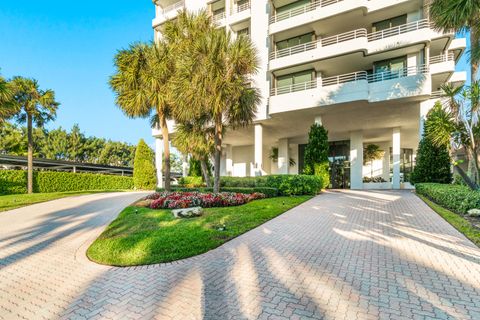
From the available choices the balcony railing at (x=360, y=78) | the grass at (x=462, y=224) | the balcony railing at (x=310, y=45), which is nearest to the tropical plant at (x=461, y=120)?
the grass at (x=462, y=224)

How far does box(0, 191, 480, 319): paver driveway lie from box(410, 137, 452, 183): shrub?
9904 mm

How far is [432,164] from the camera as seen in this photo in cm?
1487

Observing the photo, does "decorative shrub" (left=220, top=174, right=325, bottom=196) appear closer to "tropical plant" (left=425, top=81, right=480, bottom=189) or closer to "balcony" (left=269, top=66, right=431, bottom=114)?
"balcony" (left=269, top=66, right=431, bottom=114)

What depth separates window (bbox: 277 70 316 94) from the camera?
19016 millimetres

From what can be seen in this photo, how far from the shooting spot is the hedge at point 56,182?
65.7ft

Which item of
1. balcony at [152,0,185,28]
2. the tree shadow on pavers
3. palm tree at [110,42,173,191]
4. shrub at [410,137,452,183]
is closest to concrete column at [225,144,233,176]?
balcony at [152,0,185,28]

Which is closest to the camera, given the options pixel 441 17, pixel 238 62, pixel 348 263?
pixel 348 263

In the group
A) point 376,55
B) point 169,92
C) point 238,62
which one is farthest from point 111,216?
point 376,55

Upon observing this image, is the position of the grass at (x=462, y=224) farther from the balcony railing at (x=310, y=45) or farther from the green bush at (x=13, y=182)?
the green bush at (x=13, y=182)

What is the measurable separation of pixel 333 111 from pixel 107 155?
52861 mm

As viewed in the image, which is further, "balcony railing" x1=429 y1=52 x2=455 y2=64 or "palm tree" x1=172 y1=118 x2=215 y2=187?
"palm tree" x1=172 y1=118 x2=215 y2=187

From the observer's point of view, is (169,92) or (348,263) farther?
(169,92)

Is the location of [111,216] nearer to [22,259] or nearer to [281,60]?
[22,259]

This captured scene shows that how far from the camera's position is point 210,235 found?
6391 millimetres
